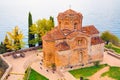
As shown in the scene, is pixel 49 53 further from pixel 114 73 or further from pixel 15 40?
pixel 15 40

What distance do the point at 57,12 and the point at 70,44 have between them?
287 ft

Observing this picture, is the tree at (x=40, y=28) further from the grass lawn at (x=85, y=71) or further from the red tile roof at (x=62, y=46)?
the grass lawn at (x=85, y=71)

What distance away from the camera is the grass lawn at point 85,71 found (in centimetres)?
4141

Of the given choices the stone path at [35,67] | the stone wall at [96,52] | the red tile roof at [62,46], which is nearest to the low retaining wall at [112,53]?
the stone path at [35,67]

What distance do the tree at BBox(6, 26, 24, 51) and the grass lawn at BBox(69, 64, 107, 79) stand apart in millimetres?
14446

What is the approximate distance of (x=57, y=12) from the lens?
129 m

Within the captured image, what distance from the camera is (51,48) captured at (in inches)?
1708

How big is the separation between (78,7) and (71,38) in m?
102

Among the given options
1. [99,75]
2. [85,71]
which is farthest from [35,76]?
[99,75]

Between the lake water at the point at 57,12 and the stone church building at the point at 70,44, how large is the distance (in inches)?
2110

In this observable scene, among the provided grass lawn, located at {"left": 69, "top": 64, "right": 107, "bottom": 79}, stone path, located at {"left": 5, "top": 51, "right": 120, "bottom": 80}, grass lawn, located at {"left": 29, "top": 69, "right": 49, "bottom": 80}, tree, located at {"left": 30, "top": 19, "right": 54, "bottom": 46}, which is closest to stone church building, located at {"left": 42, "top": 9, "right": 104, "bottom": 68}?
grass lawn, located at {"left": 69, "top": 64, "right": 107, "bottom": 79}

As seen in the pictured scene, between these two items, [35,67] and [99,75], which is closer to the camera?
[99,75]

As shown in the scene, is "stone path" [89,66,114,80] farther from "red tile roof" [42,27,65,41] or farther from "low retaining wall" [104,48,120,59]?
"red tile roof" [42,27,65,41]

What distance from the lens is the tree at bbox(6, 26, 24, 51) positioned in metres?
51.8
